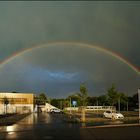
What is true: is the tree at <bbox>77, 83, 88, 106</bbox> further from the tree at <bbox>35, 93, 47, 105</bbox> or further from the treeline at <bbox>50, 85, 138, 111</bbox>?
the tree at <bbox>35, 93, 47, 105</bbox>

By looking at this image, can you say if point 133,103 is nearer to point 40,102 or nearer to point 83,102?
point 40,102

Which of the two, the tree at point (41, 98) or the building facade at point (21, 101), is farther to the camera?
the tree at point (41, 98)

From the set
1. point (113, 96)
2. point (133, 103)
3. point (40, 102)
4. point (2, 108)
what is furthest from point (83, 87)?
point (40, 102)

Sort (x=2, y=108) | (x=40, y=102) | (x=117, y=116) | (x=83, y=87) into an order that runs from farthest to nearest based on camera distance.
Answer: (x=40, y=102)
(x=2, y=108)
(x=83, y=87)
(x=117, y=116)

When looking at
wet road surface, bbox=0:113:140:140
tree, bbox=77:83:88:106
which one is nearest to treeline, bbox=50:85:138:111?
tree, bbox=77:83:88:106

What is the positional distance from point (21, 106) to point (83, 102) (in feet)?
247

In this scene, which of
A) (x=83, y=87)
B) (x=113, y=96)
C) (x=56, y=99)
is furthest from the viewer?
(x=56, y=99)

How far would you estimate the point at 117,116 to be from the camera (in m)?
58.1

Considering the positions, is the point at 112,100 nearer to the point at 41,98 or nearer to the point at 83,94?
the point at 83,94

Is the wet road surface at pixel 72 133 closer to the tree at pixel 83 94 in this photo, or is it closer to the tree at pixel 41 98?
A: the tree at pixel 83 94

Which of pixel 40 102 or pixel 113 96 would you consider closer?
pixel 113 96

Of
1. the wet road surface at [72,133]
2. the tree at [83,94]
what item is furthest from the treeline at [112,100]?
the wet road surface at [72,133]

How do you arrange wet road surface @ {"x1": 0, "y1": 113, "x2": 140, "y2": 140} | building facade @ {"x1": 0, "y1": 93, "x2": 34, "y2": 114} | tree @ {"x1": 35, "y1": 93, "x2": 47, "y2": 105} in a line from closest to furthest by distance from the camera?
wet road surface @ {"x1": 0, "y1": 113, "x2": 140, "y2": 140}, building facade @ {"x1": 0, "y1": 93, "x2": 34, "y2": 114}, tree @ {"x1": 35, "y1": 93, "x2": 47, "y2": 105}

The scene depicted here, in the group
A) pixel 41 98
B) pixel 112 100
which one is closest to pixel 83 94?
pixel 112 100
